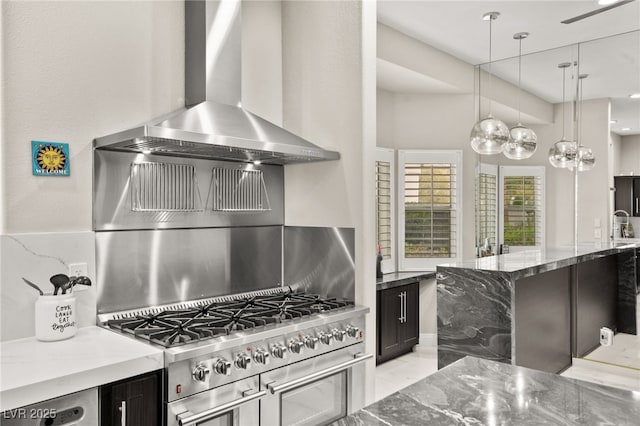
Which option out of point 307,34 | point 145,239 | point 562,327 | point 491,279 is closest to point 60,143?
point 145,239

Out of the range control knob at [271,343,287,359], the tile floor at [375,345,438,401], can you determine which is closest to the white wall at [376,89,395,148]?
the tile floor at [375,345,438,401]

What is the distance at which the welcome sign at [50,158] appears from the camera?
2080mm

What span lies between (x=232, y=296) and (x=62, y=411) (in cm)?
135

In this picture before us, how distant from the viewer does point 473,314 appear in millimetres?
3242

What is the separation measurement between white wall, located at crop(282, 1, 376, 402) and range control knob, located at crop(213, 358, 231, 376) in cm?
105

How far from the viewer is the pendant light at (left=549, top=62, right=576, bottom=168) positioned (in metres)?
4.26

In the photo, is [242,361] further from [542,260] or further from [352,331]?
[542,260]

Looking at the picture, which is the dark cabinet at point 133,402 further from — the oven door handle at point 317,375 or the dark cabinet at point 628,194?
the dark cabinet at point 628,194

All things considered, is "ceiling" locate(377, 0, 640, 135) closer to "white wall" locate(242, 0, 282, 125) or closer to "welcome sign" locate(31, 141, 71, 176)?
"white wall" locate(242, 0, 282, 125)

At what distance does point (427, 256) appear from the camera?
16.9 ft

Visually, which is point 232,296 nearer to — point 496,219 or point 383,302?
point 383,302

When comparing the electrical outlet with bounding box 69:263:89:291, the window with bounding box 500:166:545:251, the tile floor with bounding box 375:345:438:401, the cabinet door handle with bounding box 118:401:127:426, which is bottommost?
the tile floor with bounding box 375:345:438:401

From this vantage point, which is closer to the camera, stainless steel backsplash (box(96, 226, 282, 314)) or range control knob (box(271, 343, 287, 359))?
range control knob (box(271, 343, 287, 359))

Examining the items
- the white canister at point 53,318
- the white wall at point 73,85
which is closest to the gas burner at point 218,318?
the white canister at point 53,318
